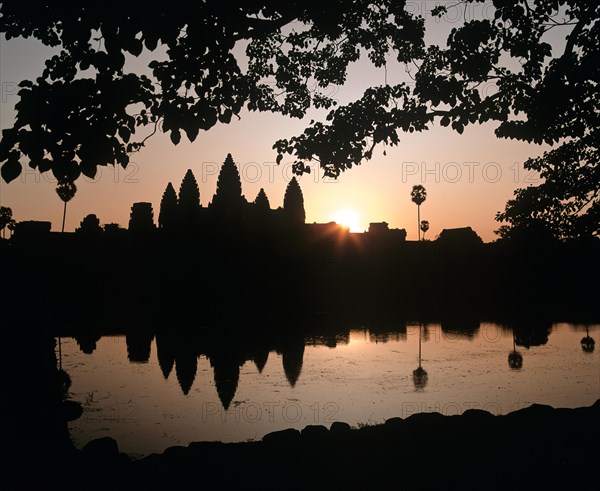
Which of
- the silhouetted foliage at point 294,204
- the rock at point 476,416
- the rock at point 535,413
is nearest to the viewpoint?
the rock at point 476,416

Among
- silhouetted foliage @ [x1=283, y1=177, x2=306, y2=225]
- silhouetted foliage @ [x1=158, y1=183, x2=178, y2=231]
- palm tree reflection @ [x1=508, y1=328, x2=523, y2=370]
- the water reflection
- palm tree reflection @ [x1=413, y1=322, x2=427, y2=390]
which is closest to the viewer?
palm tree reflection @ [x1=413, y1=322, x2=427, y2=390]

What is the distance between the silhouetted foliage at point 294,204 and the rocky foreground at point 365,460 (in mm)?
66523

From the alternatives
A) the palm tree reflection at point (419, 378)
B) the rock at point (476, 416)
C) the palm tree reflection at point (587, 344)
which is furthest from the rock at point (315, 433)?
the palm tree reflection at point (587, 344)

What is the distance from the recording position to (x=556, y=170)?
1118cm

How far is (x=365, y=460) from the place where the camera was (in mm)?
9891

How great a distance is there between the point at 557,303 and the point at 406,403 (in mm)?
43157

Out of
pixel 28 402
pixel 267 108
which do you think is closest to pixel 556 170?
pixel 267 108

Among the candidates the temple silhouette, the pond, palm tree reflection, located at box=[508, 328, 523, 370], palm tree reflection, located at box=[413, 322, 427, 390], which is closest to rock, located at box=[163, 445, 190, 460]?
the pond

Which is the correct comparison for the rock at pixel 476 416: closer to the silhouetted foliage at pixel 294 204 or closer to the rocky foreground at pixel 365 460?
the rocky foreground at pixel 365 460

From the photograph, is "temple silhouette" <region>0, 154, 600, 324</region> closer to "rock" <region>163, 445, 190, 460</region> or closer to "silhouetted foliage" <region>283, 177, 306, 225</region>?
"silhouetted foliage" <region>283, 177, 306, 225</region>

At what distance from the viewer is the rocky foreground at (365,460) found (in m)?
8.58

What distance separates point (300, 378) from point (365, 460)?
13469 mm

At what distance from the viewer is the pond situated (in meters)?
16.7

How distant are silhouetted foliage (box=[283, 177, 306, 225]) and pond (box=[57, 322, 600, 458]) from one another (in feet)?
140
